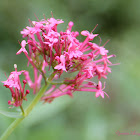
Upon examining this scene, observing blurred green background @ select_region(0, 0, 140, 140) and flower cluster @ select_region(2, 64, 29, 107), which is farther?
blurred green background @ select_region(0, 0, 140, 140)

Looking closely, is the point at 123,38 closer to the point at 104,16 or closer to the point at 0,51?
the point at 104,16

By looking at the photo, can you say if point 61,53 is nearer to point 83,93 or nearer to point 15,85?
point 15,85

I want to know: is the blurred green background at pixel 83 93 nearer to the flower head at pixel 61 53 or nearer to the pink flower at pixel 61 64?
the flower head at pixel 61 53

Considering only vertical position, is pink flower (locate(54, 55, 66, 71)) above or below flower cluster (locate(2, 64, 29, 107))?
above

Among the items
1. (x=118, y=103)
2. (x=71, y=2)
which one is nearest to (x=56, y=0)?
(x=71, y=2)

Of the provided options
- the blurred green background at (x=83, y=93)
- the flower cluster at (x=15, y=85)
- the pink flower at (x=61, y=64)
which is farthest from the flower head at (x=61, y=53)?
the blurred green background at (x=83, y=93)

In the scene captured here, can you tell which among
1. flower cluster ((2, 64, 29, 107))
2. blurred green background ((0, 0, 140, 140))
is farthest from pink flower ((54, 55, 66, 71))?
blurred green background ((0, 0, 140, 140))

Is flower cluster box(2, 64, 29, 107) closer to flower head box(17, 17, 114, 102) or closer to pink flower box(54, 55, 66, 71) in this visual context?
flower head box(17, 17, 114, 102)

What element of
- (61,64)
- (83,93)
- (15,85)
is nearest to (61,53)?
(61,64)
